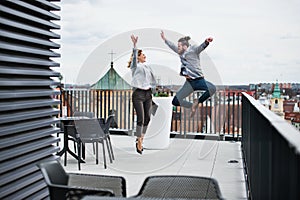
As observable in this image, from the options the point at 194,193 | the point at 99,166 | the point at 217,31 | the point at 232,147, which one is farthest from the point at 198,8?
the point at 194,193

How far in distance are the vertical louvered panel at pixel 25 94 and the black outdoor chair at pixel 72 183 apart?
1.53 ft

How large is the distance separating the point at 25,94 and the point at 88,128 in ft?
10.0

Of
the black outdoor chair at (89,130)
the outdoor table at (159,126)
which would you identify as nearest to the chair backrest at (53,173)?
the black outdoor chair at (89,130)

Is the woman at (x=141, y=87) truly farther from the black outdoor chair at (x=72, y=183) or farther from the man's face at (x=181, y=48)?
the black outdoor chair at (x=72, y=183)

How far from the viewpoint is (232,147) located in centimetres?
825

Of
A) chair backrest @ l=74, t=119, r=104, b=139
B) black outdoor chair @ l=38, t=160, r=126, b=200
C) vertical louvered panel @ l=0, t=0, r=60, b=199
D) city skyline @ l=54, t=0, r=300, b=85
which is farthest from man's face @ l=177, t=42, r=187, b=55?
black outdoor chair @ l=38, t=160, r=126, b=200

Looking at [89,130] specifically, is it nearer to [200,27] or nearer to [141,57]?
[141,57]

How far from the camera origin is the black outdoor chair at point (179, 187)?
93.0 inches

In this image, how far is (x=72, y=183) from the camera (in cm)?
237

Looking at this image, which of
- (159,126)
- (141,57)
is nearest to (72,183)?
(141,57)

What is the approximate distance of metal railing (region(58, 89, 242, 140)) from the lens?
30.9 ft

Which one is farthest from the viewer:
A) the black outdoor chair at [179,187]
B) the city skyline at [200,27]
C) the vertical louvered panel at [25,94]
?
the city skyline at [200,27]

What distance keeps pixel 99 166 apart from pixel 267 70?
3999 millimetres

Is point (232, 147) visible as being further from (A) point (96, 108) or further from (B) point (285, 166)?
(B) point (285, 166)
